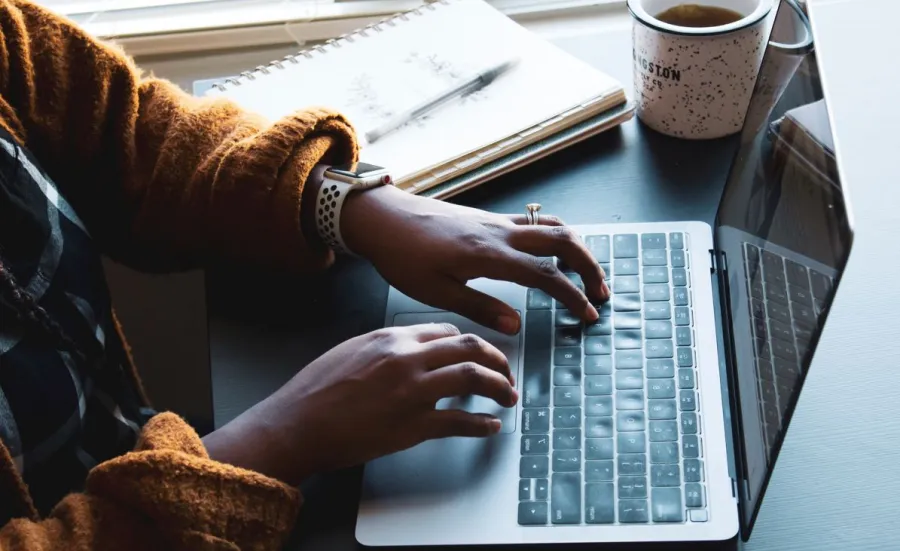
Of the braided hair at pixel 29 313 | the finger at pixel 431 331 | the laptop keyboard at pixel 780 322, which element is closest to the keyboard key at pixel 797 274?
the laptop keyboard at pixel 780 322

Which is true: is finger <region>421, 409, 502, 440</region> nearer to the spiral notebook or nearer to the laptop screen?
the laptop screen

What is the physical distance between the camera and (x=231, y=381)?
0.73 metres

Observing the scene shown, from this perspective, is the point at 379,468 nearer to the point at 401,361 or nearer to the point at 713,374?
the point at 401,361

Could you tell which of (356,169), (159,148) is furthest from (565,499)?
(159,148)

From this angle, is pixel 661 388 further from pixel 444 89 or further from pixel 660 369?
pixel 444 89

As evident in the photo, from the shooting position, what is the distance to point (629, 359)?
693mm

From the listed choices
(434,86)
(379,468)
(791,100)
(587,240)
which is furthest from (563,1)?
(379,468)

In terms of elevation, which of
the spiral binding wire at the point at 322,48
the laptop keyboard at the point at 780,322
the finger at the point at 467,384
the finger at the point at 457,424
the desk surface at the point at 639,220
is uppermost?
the laptop keyboard at the point at 780,322

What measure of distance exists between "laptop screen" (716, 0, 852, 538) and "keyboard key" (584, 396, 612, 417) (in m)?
0.08

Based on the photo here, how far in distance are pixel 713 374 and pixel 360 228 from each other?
288 mm

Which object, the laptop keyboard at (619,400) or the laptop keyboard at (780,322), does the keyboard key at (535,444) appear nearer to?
the laptop keyboard at (619,400)

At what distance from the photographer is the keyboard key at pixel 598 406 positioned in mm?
661

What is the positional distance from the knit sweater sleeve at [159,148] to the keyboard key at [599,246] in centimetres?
20

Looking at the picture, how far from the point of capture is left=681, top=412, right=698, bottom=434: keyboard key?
2.10 feet
